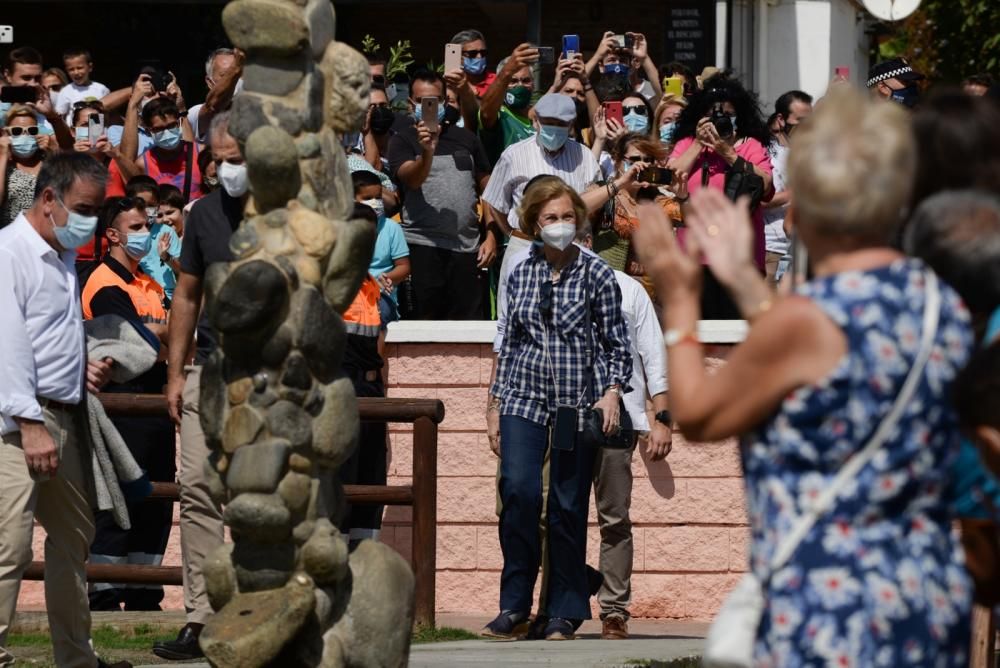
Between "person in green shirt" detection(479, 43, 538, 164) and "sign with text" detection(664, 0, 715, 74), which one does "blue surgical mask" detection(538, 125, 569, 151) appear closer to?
"person in green shirt" detection(479, 43, 538, 164)

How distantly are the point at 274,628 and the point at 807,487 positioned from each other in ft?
10.4

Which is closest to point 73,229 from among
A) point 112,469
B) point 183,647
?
point 112,469

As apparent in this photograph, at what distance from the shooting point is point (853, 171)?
4.48 meters

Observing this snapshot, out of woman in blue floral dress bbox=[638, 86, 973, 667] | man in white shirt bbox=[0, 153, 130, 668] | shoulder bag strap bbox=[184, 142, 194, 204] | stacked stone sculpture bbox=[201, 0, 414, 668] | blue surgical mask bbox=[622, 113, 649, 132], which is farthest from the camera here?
blue surgical mask bbox=[622, 113, 649, 132]

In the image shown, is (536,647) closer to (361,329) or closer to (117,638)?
(117,638)

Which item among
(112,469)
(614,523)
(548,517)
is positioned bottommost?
(614,523)

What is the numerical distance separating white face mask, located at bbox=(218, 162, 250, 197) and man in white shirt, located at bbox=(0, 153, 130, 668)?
21.9 inches

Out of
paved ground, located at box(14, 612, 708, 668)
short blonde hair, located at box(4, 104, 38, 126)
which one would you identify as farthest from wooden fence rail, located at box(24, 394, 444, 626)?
short blonde hair, located at box(4, 104, 38, 126)

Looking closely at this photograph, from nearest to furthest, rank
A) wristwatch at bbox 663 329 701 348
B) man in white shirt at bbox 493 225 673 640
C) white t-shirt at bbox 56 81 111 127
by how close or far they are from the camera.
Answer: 1. wristwatch at bbox 663 329 701 348
2. man in white shirt at bbox 493 225 673 640
3. white t-shirt at bbox 56 81 111 127

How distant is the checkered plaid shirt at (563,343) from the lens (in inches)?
400

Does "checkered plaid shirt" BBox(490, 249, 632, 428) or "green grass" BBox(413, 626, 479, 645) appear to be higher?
"checkered plaid shirt" BBox(490, 249, 632, 428)

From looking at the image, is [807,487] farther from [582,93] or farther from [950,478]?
[582,93]

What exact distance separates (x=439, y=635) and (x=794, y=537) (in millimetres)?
6573

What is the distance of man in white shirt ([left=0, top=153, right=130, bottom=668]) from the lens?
8.45 meters
